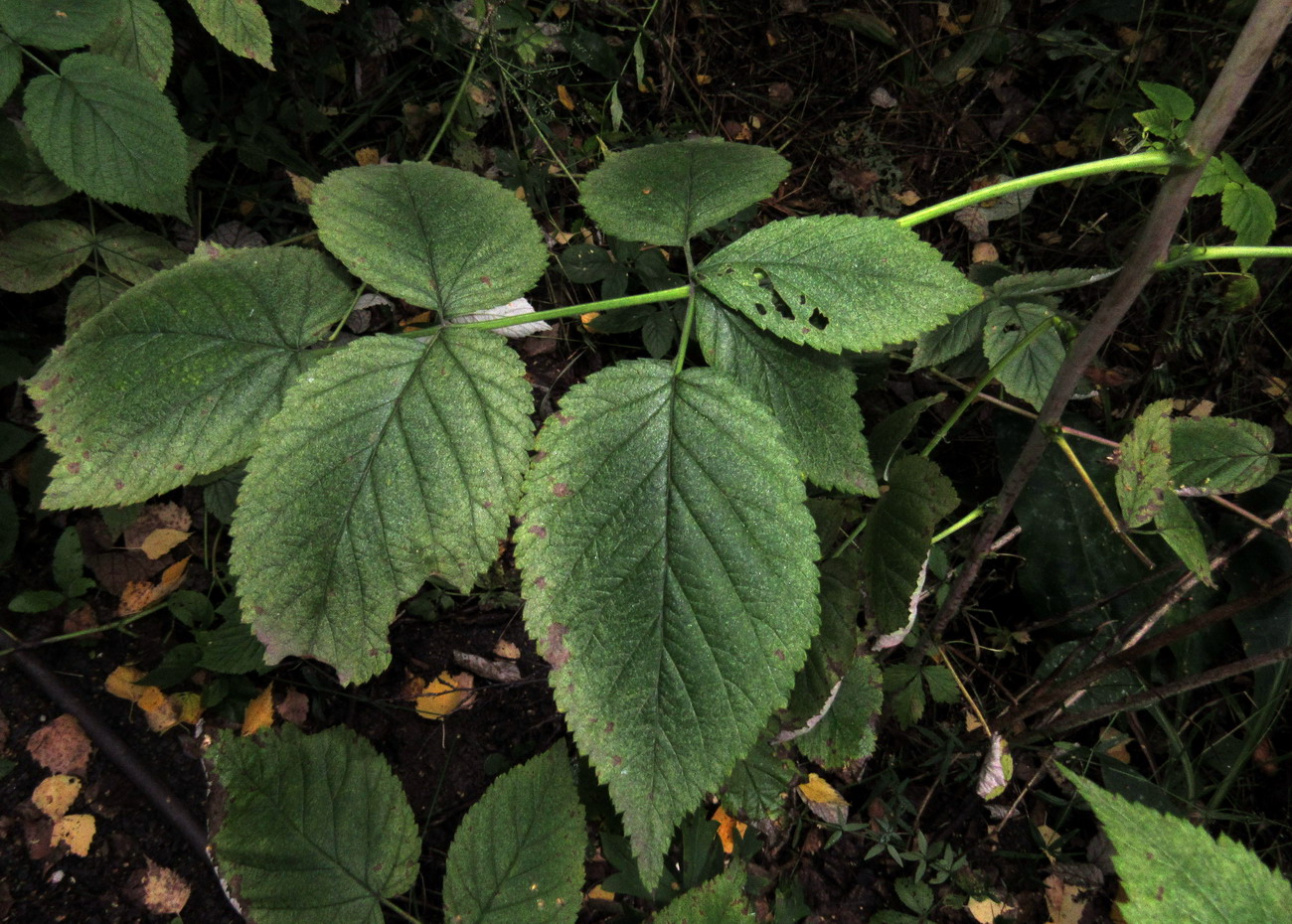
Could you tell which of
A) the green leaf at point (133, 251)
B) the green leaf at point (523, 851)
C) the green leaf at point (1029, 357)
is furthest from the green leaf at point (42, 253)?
the green leaf at point (1029, 357)

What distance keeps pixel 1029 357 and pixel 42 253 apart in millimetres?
2171

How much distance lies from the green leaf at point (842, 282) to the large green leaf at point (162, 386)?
603 mm

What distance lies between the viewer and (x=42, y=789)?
1.74 meters

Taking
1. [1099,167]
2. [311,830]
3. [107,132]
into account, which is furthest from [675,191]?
[311,830]

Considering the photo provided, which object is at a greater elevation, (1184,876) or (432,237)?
(432,237)

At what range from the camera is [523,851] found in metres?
1.34

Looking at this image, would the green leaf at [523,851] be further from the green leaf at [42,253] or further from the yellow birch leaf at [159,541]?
the green leaf at [42,253]

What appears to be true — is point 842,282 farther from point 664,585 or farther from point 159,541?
point 159,541

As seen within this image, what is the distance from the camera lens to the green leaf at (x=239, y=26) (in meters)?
1.44

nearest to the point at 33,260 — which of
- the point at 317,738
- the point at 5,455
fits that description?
the point at 5,455

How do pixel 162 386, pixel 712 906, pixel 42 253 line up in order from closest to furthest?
1. pixel 162 386
2. pixel 712 906
3. pixel 42 253

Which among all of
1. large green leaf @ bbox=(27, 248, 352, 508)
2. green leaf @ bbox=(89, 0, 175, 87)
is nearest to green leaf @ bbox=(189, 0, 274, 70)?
green leaf @ bbox=(89, 0, 175, 87)

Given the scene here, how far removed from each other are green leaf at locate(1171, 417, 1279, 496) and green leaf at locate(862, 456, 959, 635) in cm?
58

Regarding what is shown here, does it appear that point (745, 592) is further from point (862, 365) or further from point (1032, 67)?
point (1032, 67)
